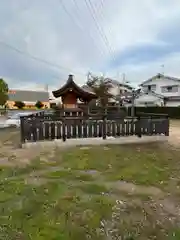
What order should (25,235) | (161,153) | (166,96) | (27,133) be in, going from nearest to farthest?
(25,235)
(161,153)
(27,133)
(166,96)

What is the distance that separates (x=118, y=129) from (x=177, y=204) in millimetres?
5858

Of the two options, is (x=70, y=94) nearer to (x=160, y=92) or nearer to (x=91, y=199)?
(x=91, y=199)

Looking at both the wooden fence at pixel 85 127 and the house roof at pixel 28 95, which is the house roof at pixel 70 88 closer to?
the wooden fence at pixel 85 127

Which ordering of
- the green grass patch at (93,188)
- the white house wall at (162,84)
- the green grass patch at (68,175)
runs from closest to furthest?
the green grass patch at (93,188)
the green grass patch at (68,175)
the white house wall at (162,84)

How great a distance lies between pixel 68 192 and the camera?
450 cm

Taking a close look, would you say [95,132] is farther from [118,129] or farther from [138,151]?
[138,151]

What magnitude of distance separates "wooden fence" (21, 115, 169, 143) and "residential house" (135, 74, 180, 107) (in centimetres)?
2431

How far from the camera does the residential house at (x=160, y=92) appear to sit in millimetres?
33969

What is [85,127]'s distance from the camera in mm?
9492

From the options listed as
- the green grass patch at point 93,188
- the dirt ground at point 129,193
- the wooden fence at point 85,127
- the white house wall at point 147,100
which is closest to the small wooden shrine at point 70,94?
the wooden fence at point 85,127

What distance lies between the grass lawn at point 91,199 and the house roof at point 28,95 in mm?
66702

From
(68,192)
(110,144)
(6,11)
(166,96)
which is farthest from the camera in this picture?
(166,96)

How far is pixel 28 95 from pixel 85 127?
67497mm

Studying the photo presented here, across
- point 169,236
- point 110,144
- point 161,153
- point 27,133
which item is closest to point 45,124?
point 27,133
